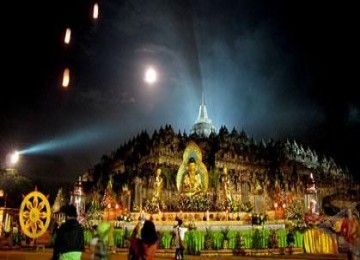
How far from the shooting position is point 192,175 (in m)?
31.2

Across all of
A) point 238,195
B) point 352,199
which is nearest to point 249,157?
point 238,195

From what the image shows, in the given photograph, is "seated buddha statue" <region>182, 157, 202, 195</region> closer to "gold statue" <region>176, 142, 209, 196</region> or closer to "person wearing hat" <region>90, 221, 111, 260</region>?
"gold statue" <region>176, 142, 209, 196</region>

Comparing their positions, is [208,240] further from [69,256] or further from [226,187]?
[226,187]

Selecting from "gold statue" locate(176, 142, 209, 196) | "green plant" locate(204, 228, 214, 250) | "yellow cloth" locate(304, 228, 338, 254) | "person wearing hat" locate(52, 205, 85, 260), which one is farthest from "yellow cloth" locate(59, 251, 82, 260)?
"gold statue" locate(176, 142, 209, 196)

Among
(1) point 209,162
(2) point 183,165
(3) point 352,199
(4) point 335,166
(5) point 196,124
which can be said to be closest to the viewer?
(2) point 183,165

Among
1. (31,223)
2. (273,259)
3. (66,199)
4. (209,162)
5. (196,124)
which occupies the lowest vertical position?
(273,259)

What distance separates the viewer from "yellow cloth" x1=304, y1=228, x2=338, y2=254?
1844cm

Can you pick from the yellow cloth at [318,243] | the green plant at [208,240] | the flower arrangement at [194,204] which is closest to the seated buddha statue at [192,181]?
the flower arrangement at [194,204]

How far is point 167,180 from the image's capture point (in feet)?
118

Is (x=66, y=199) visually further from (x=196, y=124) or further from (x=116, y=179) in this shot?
(x=196, y=124)

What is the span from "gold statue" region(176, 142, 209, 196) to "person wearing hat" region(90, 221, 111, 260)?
24.0 m

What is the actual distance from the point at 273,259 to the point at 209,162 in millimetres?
30231

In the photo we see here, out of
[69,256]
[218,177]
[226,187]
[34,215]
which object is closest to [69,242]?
[69,256]

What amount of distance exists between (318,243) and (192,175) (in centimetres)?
1411
